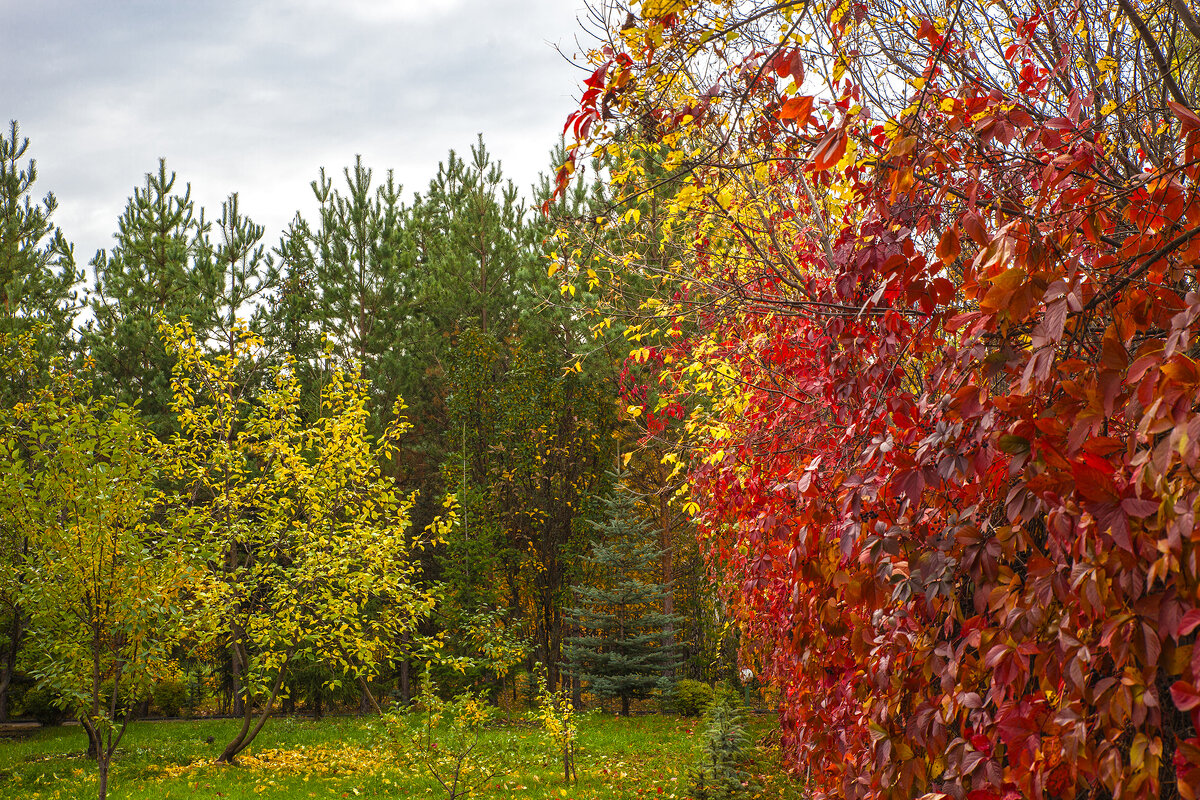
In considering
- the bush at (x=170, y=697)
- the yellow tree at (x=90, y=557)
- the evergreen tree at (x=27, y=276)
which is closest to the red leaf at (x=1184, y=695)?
the yellow tree at (x=90, y=557)

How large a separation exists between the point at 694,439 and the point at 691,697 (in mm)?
5963

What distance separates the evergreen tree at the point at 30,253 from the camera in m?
12.9

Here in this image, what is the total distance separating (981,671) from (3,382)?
1459 cm

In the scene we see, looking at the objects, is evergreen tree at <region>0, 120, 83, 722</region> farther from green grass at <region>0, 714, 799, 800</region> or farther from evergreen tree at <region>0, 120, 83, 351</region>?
green grass at <region>0, 714, 799, 800</region>

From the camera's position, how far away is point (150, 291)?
1455 cm

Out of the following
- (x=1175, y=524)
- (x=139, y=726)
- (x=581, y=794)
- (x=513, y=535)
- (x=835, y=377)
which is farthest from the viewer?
(x=513, y=535)

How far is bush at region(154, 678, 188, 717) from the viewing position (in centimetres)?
1338

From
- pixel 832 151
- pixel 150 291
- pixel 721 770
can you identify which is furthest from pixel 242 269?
pixel 832 151

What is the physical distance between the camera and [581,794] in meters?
7.17

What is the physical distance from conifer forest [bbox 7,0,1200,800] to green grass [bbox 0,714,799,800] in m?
0.10

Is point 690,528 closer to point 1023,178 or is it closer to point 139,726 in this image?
point 139,726

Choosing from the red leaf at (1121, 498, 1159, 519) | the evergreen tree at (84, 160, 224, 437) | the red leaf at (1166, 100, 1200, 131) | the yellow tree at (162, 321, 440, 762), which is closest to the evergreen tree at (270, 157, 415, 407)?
the evergreen tree at (84, 160, 224, 437)

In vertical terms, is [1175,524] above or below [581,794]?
above

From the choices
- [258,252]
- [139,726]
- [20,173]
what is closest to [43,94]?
[20,173]
